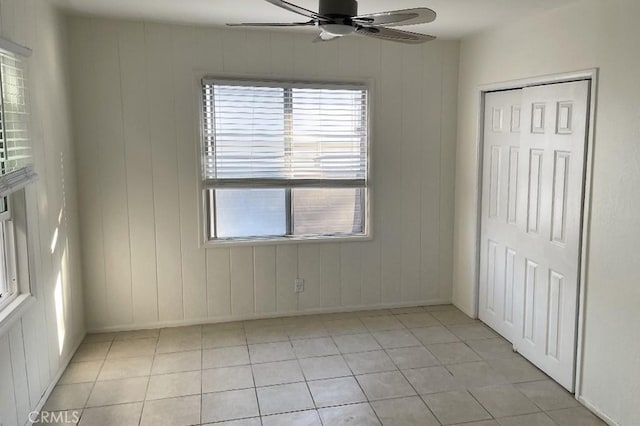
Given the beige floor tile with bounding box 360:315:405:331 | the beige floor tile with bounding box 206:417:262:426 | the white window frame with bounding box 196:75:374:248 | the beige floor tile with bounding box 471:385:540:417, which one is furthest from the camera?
the beige floor tile with bounding box 360:315:405:331

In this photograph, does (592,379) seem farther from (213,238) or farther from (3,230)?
(3,230)

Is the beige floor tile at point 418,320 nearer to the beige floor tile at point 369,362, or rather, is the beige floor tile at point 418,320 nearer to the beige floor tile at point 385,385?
the beige floor tile at point 369,362

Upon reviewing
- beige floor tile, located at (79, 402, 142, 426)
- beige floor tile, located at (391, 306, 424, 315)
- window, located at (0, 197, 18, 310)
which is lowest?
beige floor tile, located at (79, 402, 142, 426)

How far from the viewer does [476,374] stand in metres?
3.45

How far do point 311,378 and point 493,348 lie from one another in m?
1.45

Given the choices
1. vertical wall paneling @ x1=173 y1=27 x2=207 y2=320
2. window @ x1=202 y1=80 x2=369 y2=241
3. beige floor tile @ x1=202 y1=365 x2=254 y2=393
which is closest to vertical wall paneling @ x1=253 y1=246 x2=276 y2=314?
window @ x1=202 y1=80 x2=369 y2=241

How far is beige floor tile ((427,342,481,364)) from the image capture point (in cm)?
367

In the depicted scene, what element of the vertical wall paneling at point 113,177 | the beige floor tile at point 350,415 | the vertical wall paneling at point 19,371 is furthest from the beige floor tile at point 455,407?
the vertical wall paneling at point 113,177

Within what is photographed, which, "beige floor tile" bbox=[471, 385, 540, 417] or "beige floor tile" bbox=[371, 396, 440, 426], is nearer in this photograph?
"beige floor tile" bbox=[371, 396, 440, 426]

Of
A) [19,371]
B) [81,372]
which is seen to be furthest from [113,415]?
[81,372]

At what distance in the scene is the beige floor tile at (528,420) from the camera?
2.87 metres

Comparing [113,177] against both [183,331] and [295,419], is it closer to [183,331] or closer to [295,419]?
[183,331]

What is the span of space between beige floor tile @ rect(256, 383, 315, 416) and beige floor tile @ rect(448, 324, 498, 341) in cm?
149

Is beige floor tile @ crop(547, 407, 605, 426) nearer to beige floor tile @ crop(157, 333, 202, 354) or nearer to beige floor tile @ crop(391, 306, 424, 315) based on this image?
beige floor tile @ crop(391, 306, 424, 315)
